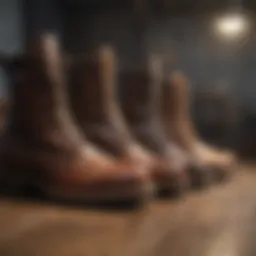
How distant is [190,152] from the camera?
1.12 metres

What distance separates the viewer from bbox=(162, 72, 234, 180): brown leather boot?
1.10 m

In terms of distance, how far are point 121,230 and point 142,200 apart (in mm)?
128

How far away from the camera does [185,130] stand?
1.18 m

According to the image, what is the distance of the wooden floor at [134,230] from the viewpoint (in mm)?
580

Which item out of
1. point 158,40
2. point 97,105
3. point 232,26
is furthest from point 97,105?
point 232,26

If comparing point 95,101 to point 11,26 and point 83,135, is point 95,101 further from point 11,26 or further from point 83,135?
point 11,26

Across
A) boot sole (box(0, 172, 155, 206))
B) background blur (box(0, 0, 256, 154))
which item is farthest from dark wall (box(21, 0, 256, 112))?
boot sole (box(0, 172, 155, 206))

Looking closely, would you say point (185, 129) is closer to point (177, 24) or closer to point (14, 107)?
point (177, 24)

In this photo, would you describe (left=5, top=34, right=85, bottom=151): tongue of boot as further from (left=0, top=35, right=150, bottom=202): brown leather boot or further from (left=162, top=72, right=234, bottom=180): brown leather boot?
(left=162, top=72, right=234, bottom=180): brown leather boot

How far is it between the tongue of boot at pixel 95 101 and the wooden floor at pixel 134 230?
0.14 m

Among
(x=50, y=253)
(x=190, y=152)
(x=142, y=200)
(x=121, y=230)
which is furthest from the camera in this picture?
(x=190, y=152)

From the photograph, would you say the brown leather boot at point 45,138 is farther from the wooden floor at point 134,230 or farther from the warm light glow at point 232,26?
the warm light glow at point 232,26

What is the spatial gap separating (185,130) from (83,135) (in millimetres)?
311

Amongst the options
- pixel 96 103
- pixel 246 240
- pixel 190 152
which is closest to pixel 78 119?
pixel 96 103
